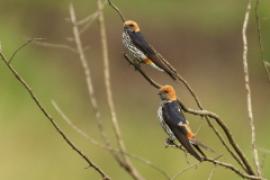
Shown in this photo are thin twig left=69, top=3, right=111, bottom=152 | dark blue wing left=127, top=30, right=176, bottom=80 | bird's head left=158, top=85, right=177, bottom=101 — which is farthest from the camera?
dark blue wing left=127, top=30, right=176, bottom=80

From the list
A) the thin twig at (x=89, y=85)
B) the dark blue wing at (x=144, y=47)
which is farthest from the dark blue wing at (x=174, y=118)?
the thin twig at (x=89, y=85)

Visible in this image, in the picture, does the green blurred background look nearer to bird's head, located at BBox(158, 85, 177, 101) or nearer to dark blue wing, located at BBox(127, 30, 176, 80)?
dark blue wing, located at BBox(127, 30, 176, 80)

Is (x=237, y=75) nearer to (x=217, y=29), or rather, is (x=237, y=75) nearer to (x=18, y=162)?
(x=217, y=29)

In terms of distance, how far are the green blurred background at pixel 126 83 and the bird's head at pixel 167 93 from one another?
4.19 meters

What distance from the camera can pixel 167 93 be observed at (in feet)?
14.6

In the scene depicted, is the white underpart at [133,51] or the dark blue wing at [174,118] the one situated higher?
the white underpart at [133,51]

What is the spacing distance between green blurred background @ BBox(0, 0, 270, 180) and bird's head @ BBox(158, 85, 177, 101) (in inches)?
165

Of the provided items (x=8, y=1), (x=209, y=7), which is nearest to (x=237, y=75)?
(x=209, y=7)

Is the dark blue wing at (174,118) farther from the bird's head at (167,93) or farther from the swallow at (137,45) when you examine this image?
the swallow at (137,45)

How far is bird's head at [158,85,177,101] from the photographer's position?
4.38 m

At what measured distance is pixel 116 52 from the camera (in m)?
13.2

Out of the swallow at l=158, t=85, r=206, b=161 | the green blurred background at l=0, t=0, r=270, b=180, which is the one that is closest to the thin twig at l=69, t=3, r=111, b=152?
the swallow at l=158, t=85, r=206, b=161

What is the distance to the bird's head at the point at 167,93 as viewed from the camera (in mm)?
4375

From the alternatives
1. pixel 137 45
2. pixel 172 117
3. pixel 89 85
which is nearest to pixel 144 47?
pixel 137 45
